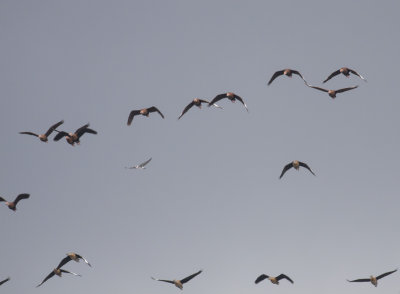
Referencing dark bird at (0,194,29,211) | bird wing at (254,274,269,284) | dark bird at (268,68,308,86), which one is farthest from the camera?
dark bird at (268,68,308,86)

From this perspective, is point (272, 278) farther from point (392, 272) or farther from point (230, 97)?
point (230, 97)

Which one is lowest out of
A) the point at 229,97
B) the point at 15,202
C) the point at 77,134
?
the point at 15,202

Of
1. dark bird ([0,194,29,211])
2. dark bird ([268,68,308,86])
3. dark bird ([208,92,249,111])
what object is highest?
dark bird ([268,68,308,86])

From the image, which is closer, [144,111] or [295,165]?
[144,111]

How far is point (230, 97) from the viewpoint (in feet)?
139

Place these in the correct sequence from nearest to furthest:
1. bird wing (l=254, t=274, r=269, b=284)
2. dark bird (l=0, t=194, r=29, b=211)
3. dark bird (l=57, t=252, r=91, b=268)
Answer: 1. dark bird (l=57, t=252, r=91, b=268)
2. dark bird (l=0, t=194, r=29, b=211)
3. bird wing (l=254, t=274, r=269, b=284)

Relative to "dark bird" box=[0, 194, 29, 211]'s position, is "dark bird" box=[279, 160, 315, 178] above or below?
above

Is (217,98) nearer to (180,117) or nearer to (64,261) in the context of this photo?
(180,117)

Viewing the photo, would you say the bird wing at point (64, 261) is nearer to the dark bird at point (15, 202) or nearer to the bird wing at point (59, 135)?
the dark bird at point (15, 202)

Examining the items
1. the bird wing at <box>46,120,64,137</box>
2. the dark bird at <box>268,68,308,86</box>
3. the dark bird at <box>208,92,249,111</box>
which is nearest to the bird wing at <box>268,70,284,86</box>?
the dark bird at <box>268,68,308,86</box>

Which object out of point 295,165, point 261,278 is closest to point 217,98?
point 295,165

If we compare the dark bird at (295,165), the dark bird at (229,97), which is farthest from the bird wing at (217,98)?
the dark bird at (295,165)

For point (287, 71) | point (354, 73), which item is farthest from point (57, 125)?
point (354, 73)

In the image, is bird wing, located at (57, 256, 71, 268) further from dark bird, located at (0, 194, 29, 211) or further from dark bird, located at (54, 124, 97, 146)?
dark bird, located at (54, 124, 97, 146)
